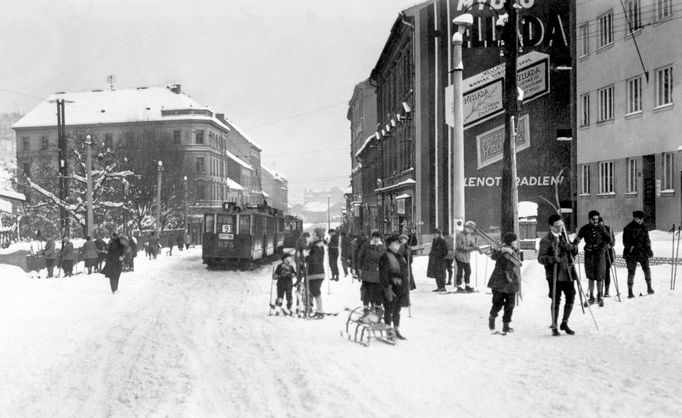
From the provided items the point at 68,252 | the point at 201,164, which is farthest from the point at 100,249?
the point at 201,164

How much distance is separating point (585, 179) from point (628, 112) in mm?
4455

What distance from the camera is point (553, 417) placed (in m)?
6.45

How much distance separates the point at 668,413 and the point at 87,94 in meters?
98.6

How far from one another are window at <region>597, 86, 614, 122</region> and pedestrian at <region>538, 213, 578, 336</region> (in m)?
18.2

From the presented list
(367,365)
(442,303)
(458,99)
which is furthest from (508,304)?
(458,99)

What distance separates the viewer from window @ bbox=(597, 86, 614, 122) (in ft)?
89.8

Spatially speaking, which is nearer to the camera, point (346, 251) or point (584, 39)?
point (346, 251)

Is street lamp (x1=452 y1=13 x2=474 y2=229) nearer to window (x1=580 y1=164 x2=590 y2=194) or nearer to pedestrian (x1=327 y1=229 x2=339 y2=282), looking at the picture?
pedestrian (x1=327 y1=229 x2=339 y2=282)

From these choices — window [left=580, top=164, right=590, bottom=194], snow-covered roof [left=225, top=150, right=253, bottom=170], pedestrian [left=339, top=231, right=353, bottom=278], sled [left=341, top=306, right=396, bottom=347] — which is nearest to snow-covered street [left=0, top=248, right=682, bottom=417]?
sled [left=341, top=306, right=396, bottom=347]

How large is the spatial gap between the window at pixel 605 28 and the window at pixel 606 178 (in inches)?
188

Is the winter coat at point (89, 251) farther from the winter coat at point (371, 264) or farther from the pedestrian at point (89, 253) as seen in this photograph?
the winter coat at point (371, 264)

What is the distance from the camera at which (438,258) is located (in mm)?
17812

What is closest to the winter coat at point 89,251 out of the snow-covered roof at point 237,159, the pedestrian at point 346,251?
the pedestrian at point 346,251

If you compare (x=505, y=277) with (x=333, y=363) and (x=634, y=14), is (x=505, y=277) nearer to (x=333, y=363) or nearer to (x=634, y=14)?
(x=333, y=363)
